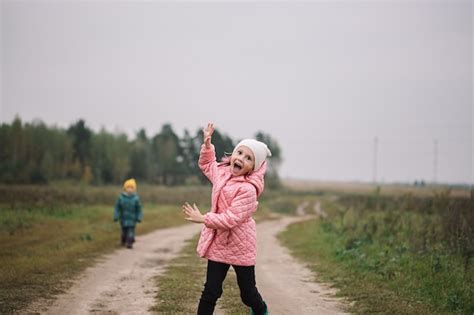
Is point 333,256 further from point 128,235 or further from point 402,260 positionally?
point 128,235

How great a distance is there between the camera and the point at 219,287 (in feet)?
18.4

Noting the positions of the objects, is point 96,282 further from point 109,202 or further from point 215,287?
point 109,202

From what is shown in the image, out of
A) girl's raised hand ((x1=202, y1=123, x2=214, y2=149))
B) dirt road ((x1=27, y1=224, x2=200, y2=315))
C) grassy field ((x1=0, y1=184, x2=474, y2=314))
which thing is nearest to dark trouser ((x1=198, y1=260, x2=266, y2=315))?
girl's raised hand ((x1=202, y1=123, x2=214, y2=149))

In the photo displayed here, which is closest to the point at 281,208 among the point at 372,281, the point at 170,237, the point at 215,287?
the point at 170,237

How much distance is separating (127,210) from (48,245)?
2359 mm

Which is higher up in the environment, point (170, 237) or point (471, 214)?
point (471, 214)

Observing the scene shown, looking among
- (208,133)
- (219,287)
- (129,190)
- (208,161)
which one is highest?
(208,133)

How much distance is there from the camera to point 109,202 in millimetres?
30219

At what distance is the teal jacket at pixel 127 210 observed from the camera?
15391 mm

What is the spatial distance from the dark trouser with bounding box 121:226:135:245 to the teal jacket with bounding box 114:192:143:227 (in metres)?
0.17

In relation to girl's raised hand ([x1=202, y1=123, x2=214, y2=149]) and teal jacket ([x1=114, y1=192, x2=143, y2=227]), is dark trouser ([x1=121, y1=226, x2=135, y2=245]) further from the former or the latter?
girl's raised hand ([x1=202, y1=123, x2=214, y2=149])

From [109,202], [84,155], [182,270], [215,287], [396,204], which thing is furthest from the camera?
[84,155]

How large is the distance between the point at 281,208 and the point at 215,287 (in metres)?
41.4

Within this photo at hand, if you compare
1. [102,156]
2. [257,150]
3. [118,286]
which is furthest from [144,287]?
[102,156]
